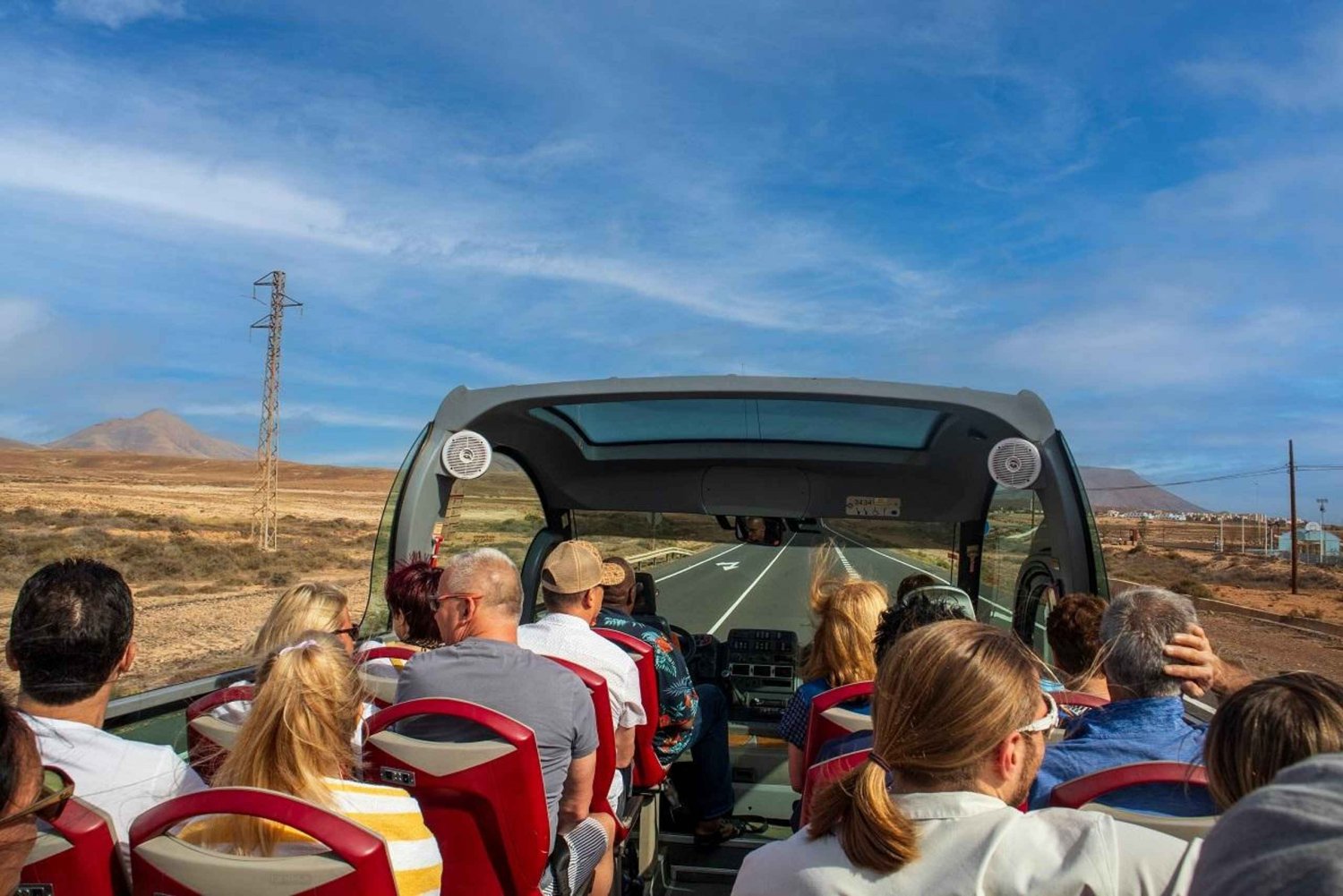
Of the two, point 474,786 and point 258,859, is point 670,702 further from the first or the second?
point 258,859

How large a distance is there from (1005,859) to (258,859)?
1377mm

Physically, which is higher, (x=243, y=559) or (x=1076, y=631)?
(x=1076, y=631)

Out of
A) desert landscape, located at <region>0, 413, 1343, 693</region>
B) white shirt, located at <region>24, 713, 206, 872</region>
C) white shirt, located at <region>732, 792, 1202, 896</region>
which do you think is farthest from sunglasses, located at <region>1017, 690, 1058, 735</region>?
desert landscape, located at <region>0, 413, 1343, 693</region>

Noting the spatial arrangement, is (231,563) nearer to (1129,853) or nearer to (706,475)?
(706,475)

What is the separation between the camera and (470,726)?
2.79 meters

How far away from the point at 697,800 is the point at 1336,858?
180 inches

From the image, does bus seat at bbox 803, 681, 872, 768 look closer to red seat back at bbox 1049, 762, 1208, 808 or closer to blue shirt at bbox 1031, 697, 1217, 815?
blue shirt at bbox 1031, 697, 1217, 815

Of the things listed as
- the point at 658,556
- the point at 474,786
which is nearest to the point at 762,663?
the point at 658,556

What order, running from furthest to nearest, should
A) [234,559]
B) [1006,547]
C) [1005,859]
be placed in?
1. [234,559]
2. [1006,547]
3. [1005,859]

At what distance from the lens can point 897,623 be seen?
3.25 m

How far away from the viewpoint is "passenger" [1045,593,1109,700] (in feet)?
11.3

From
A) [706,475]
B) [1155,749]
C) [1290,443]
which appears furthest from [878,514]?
[1290,443]

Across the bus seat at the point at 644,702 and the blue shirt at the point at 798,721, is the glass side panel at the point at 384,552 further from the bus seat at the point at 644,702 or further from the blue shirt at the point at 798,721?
the blue shirt at the point at 798,721

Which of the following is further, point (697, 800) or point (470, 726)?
point (697, 800)
